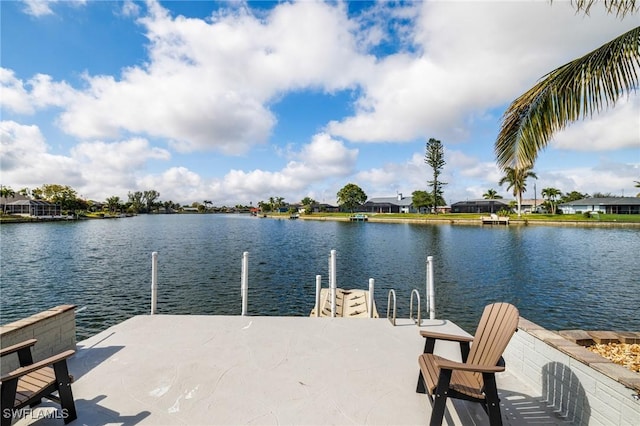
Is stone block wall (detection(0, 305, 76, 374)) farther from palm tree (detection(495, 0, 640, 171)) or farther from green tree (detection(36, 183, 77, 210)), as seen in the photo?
green tree (detection(36, 183, 77, 210))

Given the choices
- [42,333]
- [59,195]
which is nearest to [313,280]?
[42,333]

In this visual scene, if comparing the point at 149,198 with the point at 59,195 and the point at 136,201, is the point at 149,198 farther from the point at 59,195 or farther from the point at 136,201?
the point at 59,195

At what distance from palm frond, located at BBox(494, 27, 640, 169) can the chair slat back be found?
2.22 m

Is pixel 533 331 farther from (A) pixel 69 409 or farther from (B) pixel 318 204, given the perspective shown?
(B) pixel 318 204

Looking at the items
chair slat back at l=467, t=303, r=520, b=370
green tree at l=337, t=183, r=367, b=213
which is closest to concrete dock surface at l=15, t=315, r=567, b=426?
chair slat back at l=467, t=303, r=520, b=370

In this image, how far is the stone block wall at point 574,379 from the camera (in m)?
2.43

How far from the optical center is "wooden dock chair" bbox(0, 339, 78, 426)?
2.42 meters

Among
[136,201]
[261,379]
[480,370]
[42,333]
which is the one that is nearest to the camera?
[480,370]

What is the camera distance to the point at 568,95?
3590mm

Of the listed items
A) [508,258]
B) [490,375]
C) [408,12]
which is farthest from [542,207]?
[490,375]

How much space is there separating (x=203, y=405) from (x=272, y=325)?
2.37 metres

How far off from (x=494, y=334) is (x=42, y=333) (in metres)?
5.28

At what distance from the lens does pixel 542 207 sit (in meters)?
87.4

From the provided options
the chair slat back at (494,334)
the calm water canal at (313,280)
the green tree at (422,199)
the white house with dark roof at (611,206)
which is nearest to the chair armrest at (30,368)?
the chair slat back at (494,334)
